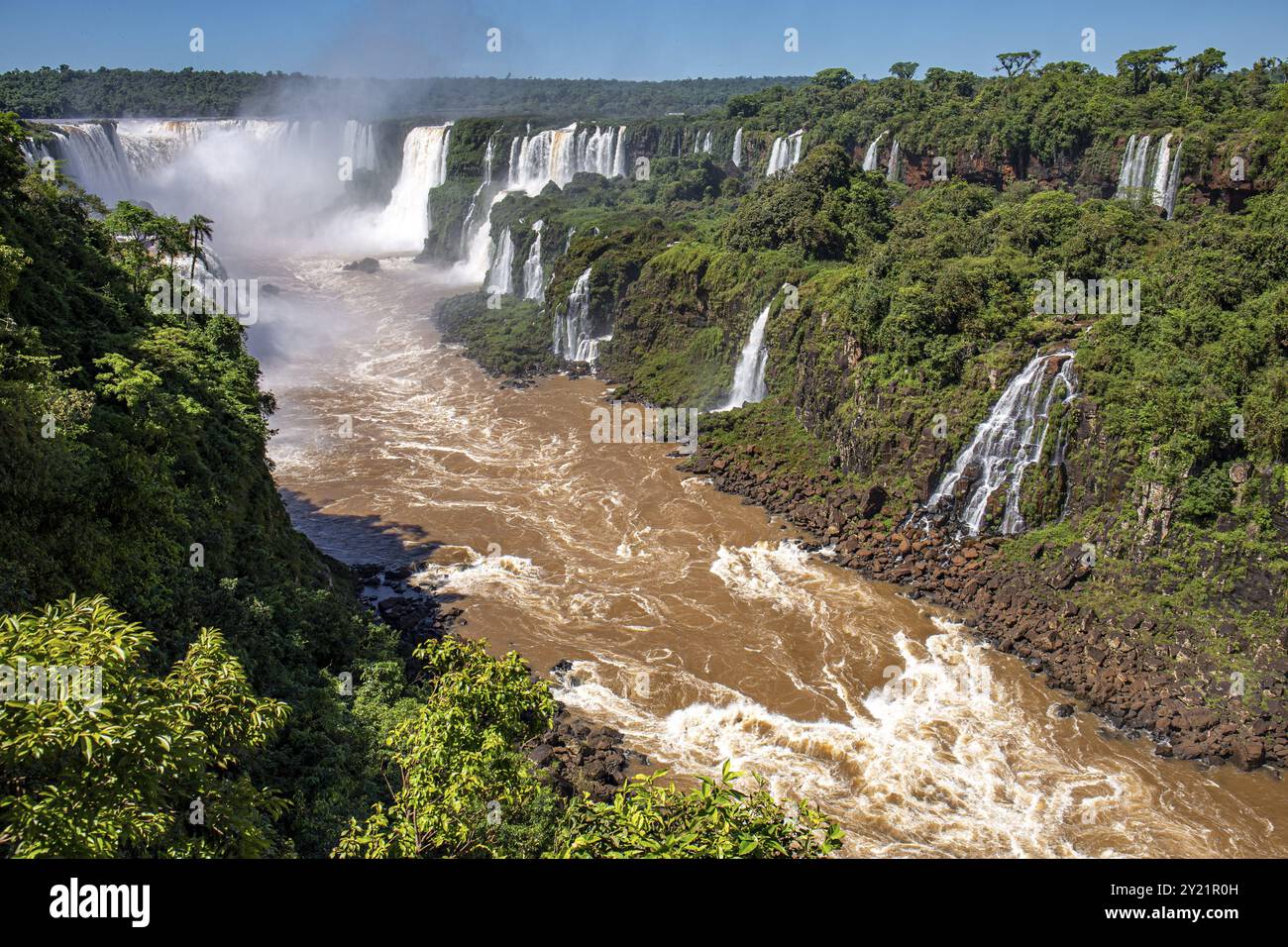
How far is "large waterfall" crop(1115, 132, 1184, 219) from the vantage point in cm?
4369

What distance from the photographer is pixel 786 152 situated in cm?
7231

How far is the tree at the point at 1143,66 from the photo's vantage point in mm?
60031

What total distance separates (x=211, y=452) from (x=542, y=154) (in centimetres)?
6724

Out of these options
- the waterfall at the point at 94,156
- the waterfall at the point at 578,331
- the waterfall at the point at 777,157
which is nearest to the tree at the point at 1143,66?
the waterfall at the point at 777,157

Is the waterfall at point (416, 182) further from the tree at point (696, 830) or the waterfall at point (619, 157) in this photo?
the tree at point (696, 830)

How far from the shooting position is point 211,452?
20453 mm

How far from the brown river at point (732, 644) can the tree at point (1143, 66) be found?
45872 mm

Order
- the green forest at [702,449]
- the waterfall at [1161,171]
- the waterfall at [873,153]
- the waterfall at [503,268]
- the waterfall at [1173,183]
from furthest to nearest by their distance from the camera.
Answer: the waterfall at [503,268], the waterfall at [873,153], the waterfall at [1161,171], the waterfall at [1173,183], the green forest at [702,449]

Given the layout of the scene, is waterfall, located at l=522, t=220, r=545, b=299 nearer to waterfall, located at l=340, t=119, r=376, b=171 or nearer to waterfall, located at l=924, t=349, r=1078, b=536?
waterfall, located at l=924, t=349, r=1078, b=536

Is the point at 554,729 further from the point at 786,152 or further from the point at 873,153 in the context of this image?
the point at 786,152

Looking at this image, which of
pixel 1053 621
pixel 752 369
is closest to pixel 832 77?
pixel 752 369

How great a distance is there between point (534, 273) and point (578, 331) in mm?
10366

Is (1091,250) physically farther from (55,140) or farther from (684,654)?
(55,140)
